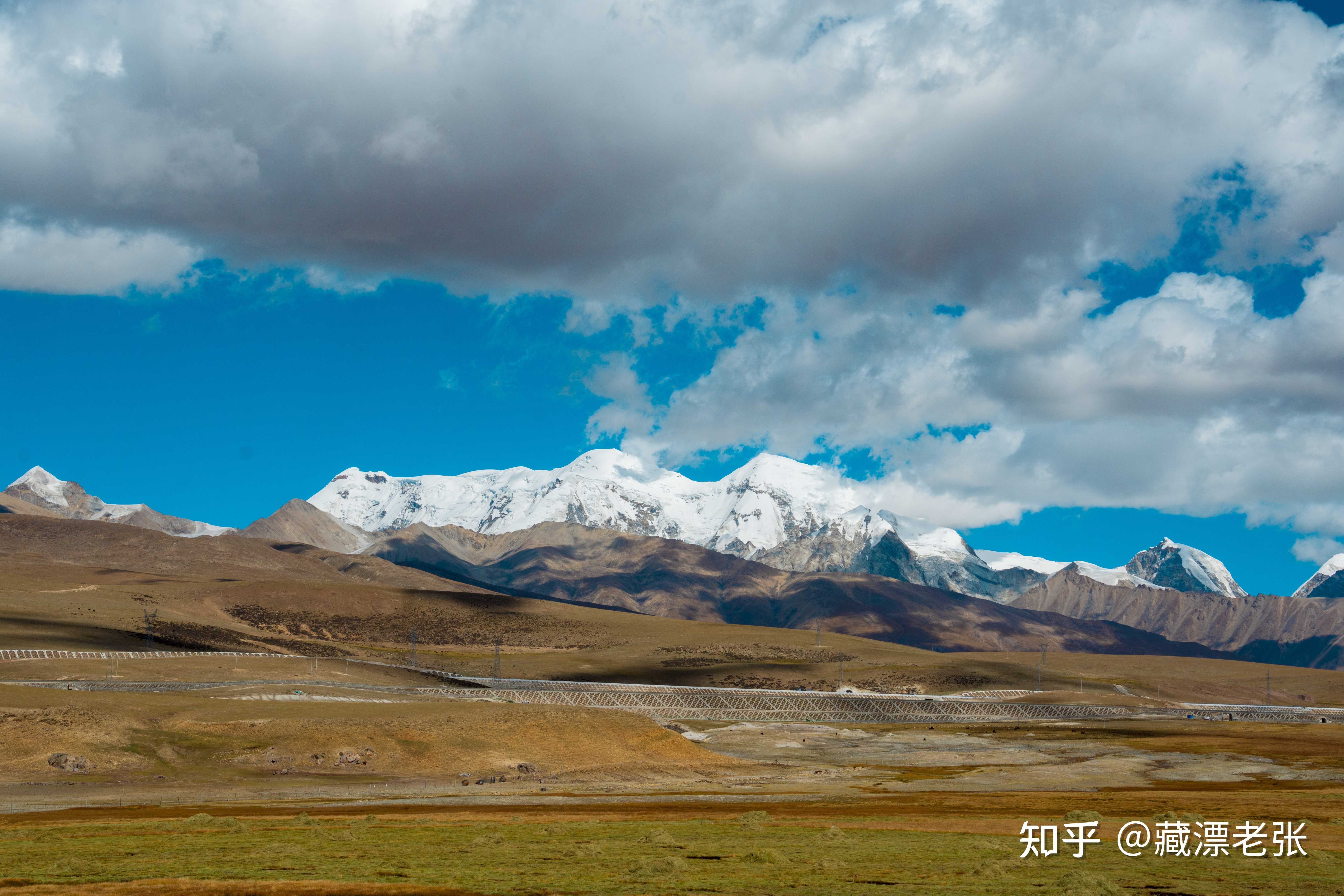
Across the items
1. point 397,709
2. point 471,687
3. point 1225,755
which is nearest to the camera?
point 397,709

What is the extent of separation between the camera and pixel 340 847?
5172 centimetres

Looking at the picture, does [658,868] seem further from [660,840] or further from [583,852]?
[660,840]

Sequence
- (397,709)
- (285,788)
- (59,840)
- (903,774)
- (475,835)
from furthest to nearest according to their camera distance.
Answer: (397,709) < (903,774) < (285,788) < (475,835) < (59,840)

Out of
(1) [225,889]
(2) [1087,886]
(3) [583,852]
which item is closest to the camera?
(2) [1087,886]

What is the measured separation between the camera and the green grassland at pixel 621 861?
39906 millimetres

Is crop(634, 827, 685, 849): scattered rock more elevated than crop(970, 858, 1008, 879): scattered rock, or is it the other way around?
crop(970, 858, 1008, 879): scattered rock

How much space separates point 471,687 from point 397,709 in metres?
63.9

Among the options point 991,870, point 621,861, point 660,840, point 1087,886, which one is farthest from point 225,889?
point 1087,886

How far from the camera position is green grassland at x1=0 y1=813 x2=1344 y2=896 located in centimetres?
3991

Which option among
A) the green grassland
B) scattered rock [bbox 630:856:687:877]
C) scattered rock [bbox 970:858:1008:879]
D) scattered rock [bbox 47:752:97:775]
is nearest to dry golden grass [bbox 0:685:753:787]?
scattered rock [bbox 47:752:97:775]

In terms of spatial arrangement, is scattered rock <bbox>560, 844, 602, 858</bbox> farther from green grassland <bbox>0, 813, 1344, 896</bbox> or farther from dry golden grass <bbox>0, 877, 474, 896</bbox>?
dry golden grass <bbox>0, 877, 474, 896</bbox>

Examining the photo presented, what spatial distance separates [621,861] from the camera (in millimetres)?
47250

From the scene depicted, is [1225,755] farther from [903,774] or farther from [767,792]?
[767,792]

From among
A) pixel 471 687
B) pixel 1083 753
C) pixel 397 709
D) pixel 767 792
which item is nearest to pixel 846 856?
pixel 767 792
